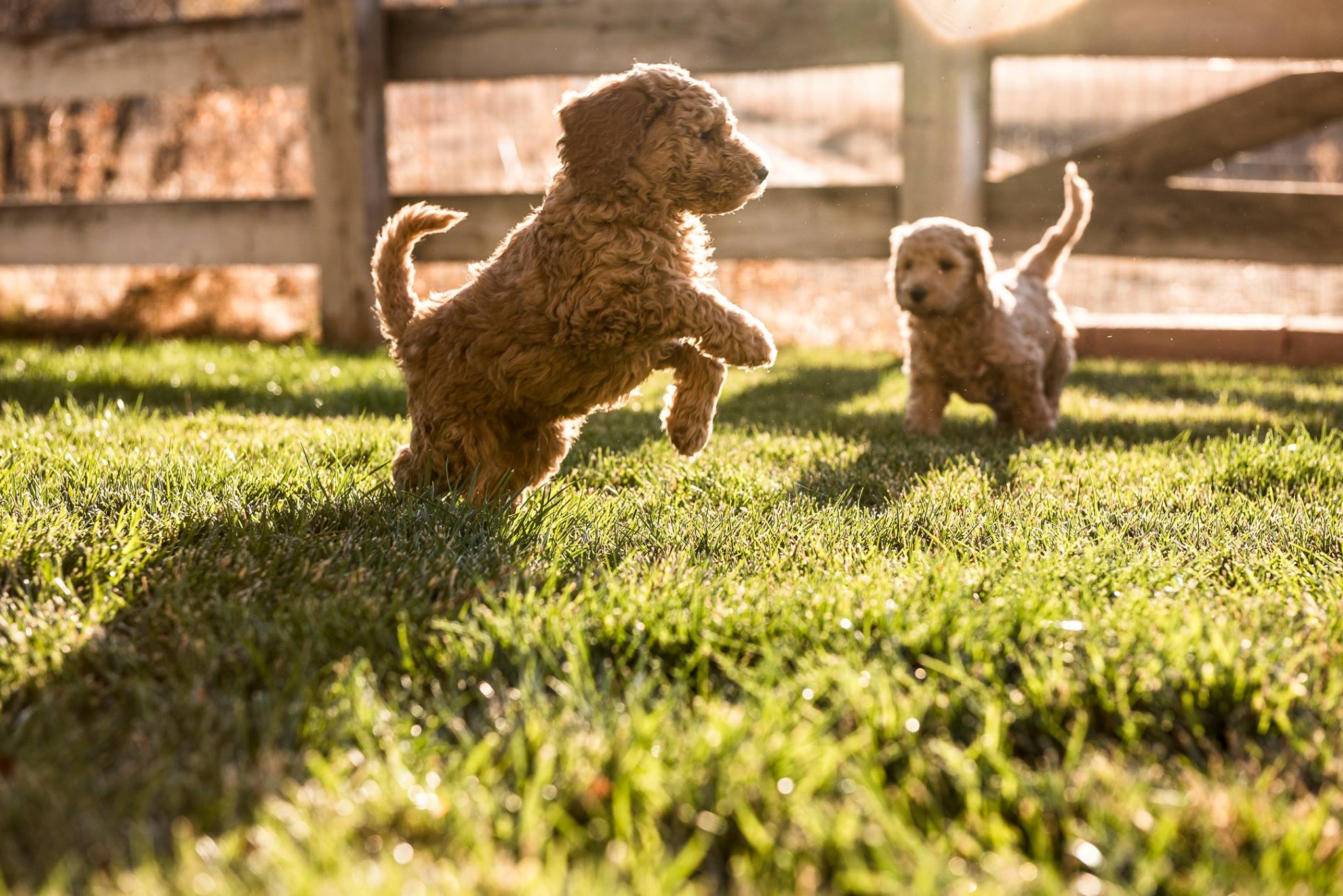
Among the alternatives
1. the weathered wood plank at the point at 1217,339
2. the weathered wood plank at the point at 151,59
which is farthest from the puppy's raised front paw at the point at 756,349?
the weathered wood plank at the point at 151,59

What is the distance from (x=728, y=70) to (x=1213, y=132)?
2.66 metres

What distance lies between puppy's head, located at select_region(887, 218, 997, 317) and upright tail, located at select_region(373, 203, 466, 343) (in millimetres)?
1871

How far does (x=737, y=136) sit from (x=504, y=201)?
3.99m

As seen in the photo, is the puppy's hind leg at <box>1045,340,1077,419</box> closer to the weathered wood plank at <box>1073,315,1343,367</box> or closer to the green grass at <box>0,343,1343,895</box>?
the green grass at <box>0,343,1343,895</box>

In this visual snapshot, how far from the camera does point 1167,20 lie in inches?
237

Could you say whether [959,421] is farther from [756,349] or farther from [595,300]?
[595,300]

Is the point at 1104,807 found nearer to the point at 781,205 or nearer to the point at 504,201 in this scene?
the point at 781,205

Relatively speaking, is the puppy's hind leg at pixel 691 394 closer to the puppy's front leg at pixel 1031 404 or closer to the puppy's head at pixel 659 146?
the puppy's head at pixel 659 146

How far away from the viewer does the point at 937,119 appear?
622cm

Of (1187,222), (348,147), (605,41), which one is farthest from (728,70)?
(1187,222)

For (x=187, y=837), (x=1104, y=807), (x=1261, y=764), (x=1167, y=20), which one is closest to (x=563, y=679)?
(x=187, y=837)

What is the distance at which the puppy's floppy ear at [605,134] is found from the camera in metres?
2.86

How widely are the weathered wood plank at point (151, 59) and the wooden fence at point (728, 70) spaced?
Result: 0.01 m

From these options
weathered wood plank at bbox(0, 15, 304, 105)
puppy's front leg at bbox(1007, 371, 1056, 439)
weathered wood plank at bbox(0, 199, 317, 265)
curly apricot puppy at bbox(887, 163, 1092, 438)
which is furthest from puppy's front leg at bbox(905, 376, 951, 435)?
weathered wood plank at bbox(0, 15, 304, 105)
